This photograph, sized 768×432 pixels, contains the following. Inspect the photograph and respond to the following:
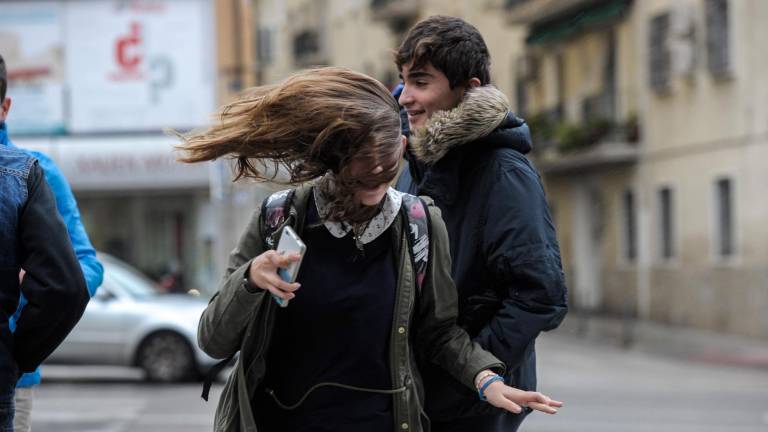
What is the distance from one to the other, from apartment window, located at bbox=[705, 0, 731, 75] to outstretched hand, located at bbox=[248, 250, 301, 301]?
2628 centimetres

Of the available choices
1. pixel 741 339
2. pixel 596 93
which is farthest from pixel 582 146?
pixel 741 339

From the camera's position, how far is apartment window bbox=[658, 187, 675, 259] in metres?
32.9

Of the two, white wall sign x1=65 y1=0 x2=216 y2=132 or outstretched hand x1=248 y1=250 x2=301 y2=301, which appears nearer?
outstretched hand x1=248 y1=250 x2=301 y2=301

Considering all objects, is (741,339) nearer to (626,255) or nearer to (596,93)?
(626,255)

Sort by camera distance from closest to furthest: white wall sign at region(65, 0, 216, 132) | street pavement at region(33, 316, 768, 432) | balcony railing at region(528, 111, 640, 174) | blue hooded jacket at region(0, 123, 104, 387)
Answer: blue hooded jacket at region(0, 123, 104, 387)
street pavement at region(33, 316, 768, 432)
white wall sign at region(65, 0, 216, 132)
balcony railing at region(528, 111, 640, 174)

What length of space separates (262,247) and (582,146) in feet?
108

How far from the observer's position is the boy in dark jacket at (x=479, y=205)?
14.3ft

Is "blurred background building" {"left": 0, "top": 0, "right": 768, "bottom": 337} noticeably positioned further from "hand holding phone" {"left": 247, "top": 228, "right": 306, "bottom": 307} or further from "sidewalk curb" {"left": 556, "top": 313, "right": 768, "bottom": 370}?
"hand holding phone" {"left": 247, "top": 228, "right": 306, "bottom": 307}

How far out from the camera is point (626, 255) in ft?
117

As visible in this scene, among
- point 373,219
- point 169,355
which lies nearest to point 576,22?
point 169,355

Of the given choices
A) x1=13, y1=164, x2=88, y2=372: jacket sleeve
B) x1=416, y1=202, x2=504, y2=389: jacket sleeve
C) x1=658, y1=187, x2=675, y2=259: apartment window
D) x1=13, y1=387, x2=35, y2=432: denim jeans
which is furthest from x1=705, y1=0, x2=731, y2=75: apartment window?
x1=13, y1=164, x2=88, y2=372: jacket sleeve

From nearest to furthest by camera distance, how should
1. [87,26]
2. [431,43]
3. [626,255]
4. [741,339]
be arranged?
[431,43] < [741,339] < [87,26] < [626,255]

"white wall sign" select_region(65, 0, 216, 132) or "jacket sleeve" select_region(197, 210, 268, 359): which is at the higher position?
"white wall sign" select_region(65, 0, 216, 132)

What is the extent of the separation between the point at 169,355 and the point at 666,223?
17.8 meters
